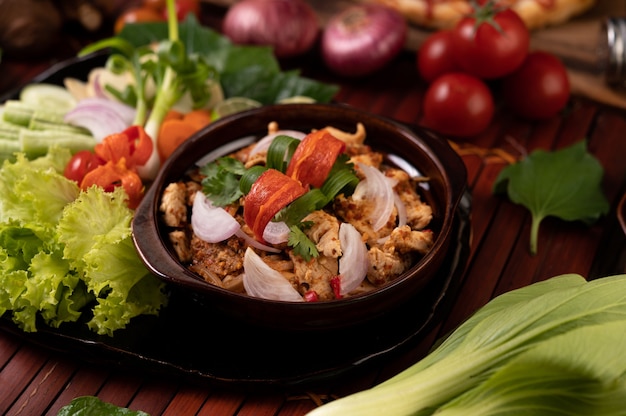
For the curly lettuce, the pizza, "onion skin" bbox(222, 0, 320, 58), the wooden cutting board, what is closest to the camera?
the curly lettuce

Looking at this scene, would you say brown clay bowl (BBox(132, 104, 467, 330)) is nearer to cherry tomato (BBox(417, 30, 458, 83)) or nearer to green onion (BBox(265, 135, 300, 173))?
green onion (BBox(265, 135, 300, 173))

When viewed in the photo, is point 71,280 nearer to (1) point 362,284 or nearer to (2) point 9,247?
(2) point 9,247

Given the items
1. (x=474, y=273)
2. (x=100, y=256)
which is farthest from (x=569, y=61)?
(x=100, y=256)

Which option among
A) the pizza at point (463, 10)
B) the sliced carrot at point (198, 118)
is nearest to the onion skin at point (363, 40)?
the pizza at point (463, 10)

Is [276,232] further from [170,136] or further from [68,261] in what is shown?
[170,136]

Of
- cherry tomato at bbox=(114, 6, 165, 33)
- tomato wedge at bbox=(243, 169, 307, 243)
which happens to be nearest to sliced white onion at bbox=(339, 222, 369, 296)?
tomato wedge at bbox=(243, 169, 307, 243)

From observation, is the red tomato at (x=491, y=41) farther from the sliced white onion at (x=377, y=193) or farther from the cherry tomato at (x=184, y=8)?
the cherry tomato at (x=184, y=8)

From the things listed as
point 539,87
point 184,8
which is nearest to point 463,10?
point 539,87
